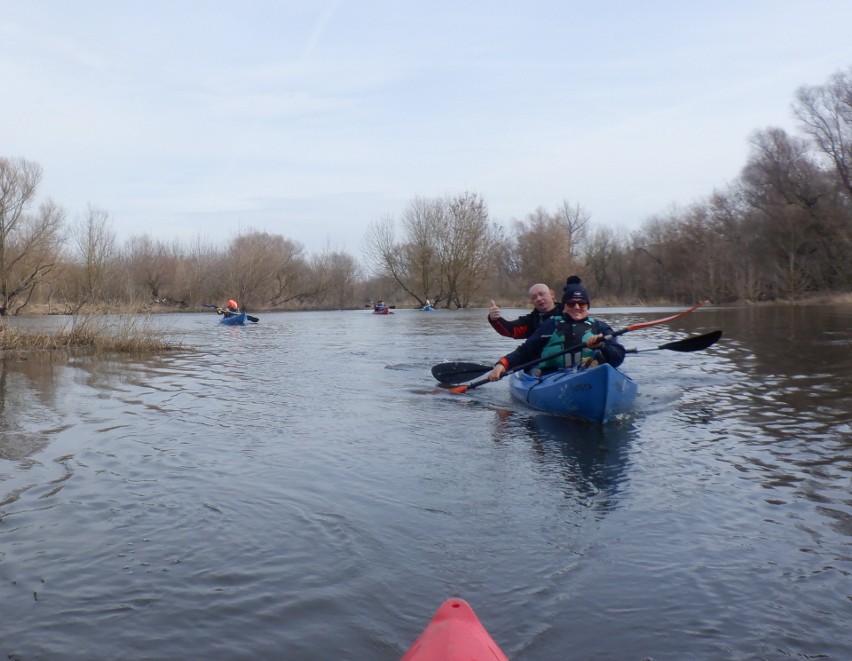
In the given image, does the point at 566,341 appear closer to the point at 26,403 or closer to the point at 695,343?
the point at 695,343

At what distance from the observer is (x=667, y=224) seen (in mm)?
56406

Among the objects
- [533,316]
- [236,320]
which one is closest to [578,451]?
[533,316]

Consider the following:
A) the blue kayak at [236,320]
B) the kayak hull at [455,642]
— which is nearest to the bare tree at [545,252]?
the blue kayak at [236,320]

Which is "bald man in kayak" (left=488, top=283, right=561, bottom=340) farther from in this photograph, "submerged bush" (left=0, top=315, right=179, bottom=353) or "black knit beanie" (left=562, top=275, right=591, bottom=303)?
"submerged bush" (left=0, top=315, right=179, bottom=353)

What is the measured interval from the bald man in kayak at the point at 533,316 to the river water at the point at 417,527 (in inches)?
66.7

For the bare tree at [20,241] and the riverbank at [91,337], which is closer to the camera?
the riverbank at [91,337]

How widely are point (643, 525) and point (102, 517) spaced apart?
3.44 m

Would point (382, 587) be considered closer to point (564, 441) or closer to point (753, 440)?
point (564, 441)

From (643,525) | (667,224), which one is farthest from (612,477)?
(667,224)

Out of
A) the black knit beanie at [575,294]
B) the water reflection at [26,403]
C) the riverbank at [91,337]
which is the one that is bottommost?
the water reflection at [26,403]

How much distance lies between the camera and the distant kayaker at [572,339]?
812 centimetres

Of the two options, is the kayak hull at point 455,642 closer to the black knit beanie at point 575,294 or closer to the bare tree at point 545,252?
the black knit beanie at point 575,294

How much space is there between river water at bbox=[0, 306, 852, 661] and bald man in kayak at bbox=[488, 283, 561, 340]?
1.69 meters

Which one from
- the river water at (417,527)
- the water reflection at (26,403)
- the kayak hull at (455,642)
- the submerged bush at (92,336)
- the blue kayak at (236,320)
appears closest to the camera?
the kayak hull at (455,642)
